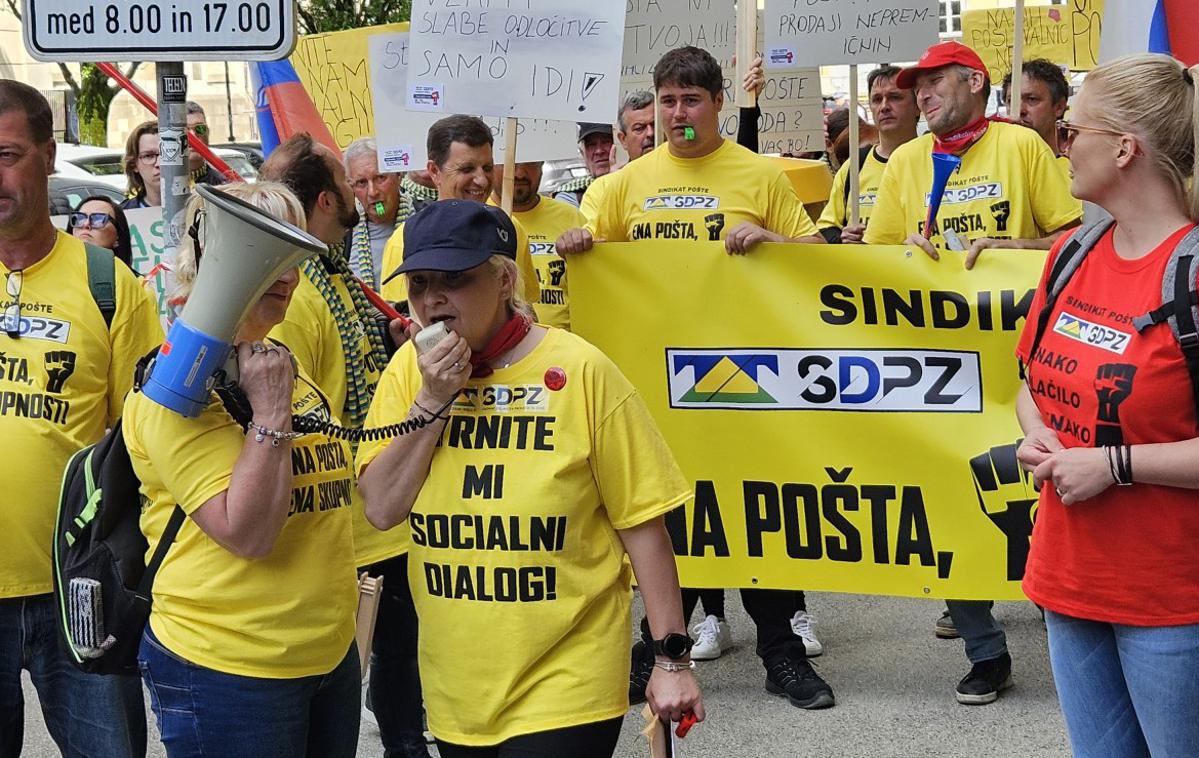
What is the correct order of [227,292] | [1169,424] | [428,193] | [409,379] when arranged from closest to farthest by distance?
[227,292], [1169,424], [409,379], [428,193]

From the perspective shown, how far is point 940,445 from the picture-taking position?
518 centimetres

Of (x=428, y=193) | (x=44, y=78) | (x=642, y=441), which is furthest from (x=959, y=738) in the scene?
(x=44, y=78)

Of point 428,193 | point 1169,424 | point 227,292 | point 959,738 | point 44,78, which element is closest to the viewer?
point 227,292

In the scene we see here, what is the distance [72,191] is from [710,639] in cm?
1526

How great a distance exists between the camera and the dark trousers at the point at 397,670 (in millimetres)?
4559

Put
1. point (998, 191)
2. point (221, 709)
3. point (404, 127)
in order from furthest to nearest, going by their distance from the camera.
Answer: point (404, 127)
point (998, 191)
point (221, 709)

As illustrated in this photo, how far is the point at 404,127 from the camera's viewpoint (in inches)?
283

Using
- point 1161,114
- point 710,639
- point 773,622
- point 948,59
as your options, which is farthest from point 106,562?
point 948,59

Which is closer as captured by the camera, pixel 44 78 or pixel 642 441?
pixel 642 441

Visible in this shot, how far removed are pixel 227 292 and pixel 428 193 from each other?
4.91 metres

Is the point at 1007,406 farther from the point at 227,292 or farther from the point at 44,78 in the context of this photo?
the point at 44,78

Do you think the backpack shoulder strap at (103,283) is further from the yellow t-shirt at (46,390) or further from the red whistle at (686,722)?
the red whistle at (686,722)

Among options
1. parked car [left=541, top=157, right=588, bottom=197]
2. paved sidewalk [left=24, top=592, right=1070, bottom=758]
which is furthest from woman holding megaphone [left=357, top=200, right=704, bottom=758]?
parked car [left=541, top=157, right=588, bottom=197]

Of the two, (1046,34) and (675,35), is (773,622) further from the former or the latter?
(1046,34)
